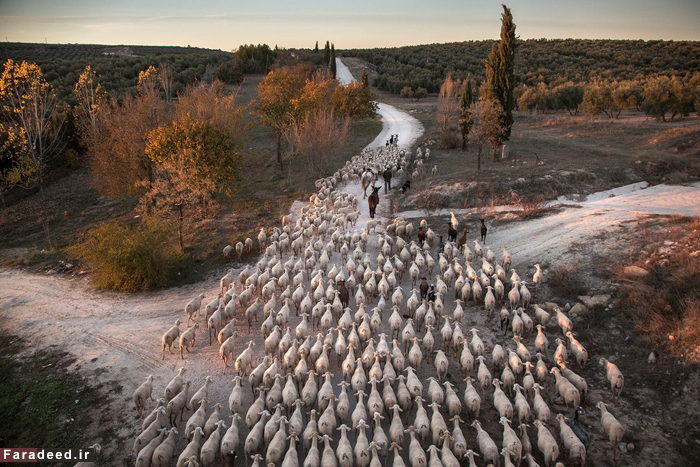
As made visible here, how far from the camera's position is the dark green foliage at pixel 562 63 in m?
66.4

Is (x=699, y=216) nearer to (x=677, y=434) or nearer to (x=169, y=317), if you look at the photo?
(x=677, y=434)

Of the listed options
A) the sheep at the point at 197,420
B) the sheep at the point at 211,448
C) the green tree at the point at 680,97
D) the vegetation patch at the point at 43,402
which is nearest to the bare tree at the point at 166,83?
the vegetation patch at the point at 43,402

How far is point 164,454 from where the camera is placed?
A: 29.5ft

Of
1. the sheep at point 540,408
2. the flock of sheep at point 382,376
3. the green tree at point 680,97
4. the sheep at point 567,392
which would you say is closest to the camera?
the flock of sheep at point 382,376

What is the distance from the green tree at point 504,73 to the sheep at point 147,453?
1144 inches

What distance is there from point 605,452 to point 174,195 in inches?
784

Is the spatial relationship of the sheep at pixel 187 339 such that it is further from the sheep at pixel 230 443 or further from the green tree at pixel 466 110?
the green tree at pixel 466 110

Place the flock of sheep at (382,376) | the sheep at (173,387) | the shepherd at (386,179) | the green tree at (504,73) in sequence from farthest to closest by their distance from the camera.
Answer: the green tree at (504,73), the shepherd at (386,179), the sheep at (173,387), the flock of sheep at (382,376)

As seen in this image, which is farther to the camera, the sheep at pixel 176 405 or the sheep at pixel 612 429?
the sheep at pixel 176 405

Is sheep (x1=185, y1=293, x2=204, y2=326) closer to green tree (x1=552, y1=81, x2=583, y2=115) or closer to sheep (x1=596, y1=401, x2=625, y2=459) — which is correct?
sheep (x1=596, y1=401, x2=625, y2=459)

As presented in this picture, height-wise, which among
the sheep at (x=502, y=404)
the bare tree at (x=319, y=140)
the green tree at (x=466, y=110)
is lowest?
the sheep at (x=502, y=404)

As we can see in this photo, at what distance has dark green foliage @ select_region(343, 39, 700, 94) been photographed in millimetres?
66438

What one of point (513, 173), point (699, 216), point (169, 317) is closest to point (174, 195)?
point (169, 317)

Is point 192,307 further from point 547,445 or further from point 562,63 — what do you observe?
point 562,63
